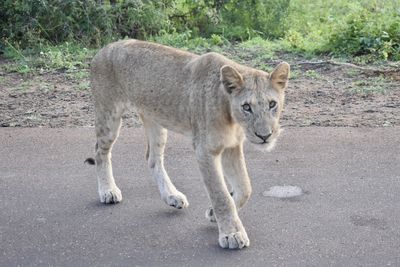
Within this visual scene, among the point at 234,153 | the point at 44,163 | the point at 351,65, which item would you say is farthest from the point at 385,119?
the point at 44,163

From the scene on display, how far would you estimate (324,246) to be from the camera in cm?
541

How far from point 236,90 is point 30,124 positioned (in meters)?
4.03

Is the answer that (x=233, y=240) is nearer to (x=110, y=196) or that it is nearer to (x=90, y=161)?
(x=110, y=196)

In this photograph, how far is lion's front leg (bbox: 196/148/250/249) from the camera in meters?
5.39

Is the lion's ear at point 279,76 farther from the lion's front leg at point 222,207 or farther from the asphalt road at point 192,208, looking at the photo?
the asphalt road at point 192,208

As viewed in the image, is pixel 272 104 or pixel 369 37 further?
pixel 369 37

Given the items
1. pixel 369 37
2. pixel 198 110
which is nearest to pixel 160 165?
pixel 198 110

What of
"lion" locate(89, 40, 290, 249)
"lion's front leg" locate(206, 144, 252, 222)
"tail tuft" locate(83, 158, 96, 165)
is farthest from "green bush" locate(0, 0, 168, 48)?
"lion's front leg" locate(206, 144, 252, 222)

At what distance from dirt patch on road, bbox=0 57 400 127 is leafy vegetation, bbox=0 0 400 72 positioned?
0.62 metres

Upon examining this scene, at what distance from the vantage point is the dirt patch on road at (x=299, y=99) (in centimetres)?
851

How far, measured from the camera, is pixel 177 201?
6.20 metres

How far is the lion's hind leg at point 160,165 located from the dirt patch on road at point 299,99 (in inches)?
76.7

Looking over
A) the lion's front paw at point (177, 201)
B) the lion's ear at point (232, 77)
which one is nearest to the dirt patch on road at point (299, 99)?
the lion's front paw at point (177, 201)

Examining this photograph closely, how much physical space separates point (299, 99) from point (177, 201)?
3381 mm
